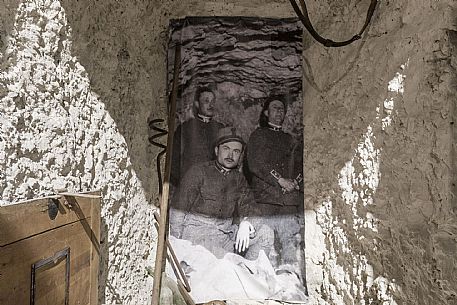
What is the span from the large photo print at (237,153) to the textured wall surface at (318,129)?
0.07 metres

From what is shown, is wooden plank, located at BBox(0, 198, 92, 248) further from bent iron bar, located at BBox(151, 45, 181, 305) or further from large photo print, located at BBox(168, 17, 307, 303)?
large photo print, located at BBox(168, 17, 307, 303)

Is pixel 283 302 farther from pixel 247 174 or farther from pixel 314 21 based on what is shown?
pixel 314 21

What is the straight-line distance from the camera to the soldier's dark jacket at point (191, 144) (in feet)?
5.97

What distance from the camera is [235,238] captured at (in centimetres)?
180

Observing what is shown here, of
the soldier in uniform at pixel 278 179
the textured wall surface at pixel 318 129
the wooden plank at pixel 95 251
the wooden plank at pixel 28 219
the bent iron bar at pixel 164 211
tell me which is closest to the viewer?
the wooden plank at pixel 28 219

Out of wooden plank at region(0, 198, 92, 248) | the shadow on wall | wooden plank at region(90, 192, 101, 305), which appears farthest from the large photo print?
wooden plank at region(0, 198, 92, 248)

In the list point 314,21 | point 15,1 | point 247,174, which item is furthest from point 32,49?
point 314,21

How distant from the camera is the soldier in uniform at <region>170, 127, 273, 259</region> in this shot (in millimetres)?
1800

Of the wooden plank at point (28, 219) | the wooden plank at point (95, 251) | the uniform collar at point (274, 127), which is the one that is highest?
the uniform collar at point (274, 127)

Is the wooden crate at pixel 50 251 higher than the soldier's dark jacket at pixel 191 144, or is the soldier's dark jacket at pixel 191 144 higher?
the soldier's dark jacket at pixel 191 144

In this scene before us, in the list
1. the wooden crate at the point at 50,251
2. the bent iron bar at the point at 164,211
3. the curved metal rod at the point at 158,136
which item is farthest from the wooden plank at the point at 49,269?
the curved metal rod at the point at 158,136

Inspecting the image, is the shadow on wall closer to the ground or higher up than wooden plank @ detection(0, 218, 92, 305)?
higher up

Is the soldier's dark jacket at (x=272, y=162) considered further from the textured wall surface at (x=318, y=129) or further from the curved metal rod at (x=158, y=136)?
the curved metal rod at (x=158, y=136)

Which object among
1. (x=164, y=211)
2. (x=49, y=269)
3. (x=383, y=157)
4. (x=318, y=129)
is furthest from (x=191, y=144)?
(x=49, y=269)
